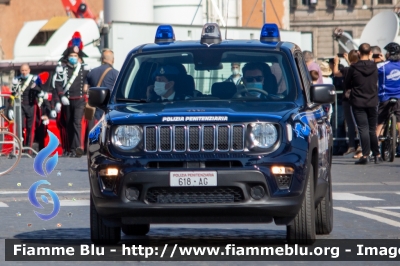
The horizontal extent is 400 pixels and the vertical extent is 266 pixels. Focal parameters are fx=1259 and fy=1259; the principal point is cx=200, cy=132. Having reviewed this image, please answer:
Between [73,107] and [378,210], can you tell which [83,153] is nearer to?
[73,107]

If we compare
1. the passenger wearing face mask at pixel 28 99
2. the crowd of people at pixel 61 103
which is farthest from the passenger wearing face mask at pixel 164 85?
the passenger wearing face mask at pixel 28 99

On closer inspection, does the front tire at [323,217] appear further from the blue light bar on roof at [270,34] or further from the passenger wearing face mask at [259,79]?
the blue light bar on roof at [270,34]

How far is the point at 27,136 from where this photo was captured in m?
25.8

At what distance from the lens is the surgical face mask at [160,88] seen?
10.2 m

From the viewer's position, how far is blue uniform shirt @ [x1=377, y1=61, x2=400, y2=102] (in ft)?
70.1

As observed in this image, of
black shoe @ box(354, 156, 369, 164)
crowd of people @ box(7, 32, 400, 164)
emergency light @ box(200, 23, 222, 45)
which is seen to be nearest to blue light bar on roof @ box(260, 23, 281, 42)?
emergency light @ box(200, 23, 222, 45)

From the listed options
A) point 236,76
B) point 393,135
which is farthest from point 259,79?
point 393,135

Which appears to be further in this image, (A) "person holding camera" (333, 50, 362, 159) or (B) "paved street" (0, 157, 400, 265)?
(A) "person holding camera" (333, 50, 362, 159)

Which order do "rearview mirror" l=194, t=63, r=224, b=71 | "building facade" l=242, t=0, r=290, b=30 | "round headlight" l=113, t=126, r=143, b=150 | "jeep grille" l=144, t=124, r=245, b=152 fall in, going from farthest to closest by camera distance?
"building facade" l=242, t=0, r=290, b=30 < "rearview mirror" l=194, t=63, r=224, b=71 < "round headlight" l=113, t=126, r=143, b=150 < "jeep grille" l=144, t=124, r=245, b=152

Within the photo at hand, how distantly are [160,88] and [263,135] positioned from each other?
1.37 meters

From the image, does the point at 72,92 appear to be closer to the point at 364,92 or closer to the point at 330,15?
A: the point at 364,92

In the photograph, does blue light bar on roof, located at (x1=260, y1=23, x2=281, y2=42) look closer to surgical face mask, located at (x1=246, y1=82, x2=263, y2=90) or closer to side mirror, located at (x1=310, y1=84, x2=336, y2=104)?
surgical face mask, located at (x1=246, y1=82, x2=263, y2=90)

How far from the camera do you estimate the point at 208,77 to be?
33.8ft

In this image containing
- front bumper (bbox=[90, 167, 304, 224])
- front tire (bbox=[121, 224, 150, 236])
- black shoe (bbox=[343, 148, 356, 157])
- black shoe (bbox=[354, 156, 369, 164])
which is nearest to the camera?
front bumper (bbox=[90, 167, 304, 224])
